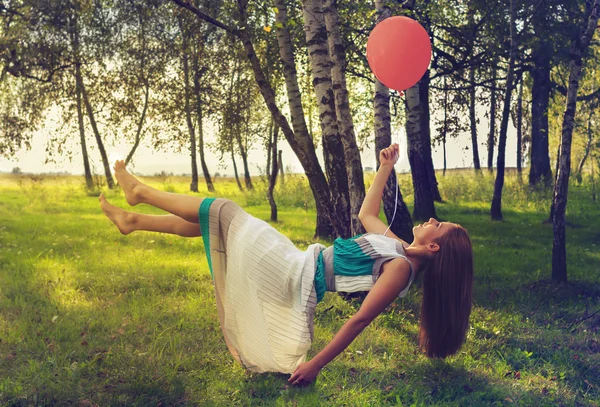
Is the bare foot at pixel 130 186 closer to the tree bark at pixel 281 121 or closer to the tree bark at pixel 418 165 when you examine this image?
the tree bark at pixel 281 121

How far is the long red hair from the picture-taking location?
15.5 ft

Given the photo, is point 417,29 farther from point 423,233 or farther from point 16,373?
point 16,373

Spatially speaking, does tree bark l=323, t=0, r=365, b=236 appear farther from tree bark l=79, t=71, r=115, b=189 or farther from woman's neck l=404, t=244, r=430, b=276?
tree bark l=79, t=71, r=115, b=189

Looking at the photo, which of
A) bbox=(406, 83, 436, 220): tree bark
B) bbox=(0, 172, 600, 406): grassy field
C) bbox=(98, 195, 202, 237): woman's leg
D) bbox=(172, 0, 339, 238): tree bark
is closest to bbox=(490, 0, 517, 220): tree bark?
bbox=(406, 83, 436, 220): tree bark

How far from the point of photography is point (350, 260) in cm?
482

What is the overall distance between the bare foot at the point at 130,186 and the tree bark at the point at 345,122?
3.29 meters

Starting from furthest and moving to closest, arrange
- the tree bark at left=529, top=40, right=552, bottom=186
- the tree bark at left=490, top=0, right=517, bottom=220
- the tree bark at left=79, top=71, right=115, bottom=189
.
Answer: the tree bark at left=79, top=71, right=115, bottom=189 → the tree bark at left=529, top=40, right=552, bottom=186 → the tree bark at left=490, top=0, right=517, bottom=220

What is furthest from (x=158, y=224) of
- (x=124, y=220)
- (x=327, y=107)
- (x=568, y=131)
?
(x=568, y=131)

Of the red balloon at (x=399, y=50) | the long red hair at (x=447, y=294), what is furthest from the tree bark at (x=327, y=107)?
the long red hair at (x=447, y=294)

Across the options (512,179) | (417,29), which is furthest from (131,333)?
(512,179)

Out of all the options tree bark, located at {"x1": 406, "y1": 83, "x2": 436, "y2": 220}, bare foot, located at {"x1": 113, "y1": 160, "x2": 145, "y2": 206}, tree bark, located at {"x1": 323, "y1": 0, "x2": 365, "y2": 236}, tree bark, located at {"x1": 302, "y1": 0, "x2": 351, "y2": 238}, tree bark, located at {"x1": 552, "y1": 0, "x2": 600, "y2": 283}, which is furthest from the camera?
tree bark, located at {"x1": 406, "y1": 83, "x2": 436, "y2": 220}

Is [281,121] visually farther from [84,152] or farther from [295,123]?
[84,152]

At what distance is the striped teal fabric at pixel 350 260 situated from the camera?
15.5 feet

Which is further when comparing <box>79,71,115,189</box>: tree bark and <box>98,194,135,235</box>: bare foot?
<box>79,71,115,189</box>: tree bark
